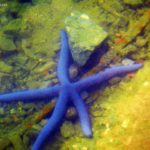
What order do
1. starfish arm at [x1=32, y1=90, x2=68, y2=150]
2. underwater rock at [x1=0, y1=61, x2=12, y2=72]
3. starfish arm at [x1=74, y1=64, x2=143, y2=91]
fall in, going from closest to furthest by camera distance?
starfish arm at [x1=32, y1=90, x2=68, y2=150]
starfish arm at [x1=74, y1=64, x2=143, y2=91]
underwater rock at [x1=0, y1=61, x2=12, y2=72]

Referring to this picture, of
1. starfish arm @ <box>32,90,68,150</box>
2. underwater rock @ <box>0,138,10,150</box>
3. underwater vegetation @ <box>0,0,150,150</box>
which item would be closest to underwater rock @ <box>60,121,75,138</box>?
underwater vegetation @ <box>0,0,150,150</box>

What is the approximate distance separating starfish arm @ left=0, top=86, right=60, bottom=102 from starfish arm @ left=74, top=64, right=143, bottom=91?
1.41 feet

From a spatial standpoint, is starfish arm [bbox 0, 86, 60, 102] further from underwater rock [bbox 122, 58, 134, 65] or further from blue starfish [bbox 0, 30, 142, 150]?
underwater rock [bbox 122, 58, 134, 65]

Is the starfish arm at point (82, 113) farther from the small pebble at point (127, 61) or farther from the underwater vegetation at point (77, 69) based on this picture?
the small pebble at point (127, 61)

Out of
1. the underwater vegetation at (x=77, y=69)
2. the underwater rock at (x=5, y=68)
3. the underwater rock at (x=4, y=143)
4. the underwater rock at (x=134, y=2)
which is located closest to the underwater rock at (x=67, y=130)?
the underwater vegetation at (x=77, y=69)

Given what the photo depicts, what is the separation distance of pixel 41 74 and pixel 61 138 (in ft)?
4.72

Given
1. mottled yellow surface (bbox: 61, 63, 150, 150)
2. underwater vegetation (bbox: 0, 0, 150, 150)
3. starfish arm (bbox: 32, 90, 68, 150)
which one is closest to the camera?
mottled yellow surface (bbox: 61, 63, 150, 150)

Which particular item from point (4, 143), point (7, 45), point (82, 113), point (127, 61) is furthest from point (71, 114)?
point (7, 45)

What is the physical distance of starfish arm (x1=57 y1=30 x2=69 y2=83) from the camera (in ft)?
13.9

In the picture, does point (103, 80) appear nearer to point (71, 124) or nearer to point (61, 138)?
point (71, 124)

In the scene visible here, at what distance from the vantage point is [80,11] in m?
5.07

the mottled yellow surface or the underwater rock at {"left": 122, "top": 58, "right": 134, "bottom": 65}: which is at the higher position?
the underwater rock at {"left": 122, "top": 58, "right": 134, "bottom": 65}

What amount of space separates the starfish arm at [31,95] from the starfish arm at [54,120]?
0.20 m

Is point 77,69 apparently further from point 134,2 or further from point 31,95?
point 134,2
